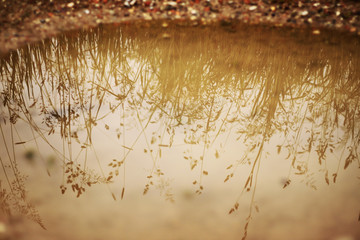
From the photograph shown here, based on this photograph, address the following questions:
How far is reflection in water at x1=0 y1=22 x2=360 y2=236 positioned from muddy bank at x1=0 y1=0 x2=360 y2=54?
1026 mm

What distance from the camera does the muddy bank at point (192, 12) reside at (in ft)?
18.1

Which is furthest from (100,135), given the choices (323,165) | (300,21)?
(300,21)

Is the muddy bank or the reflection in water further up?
the muddy bank

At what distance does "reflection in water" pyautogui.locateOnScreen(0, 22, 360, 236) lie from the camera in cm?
237

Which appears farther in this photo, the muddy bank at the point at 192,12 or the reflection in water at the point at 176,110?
the muddy bank at the point at 192,12

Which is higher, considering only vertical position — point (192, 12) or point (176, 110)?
point (192, 12)

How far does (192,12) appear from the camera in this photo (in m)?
6.16

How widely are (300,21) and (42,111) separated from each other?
5078mm

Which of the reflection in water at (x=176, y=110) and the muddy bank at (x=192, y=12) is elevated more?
the muddy bank at (x=192, y=12)

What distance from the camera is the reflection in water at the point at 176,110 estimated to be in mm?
2369

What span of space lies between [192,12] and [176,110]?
3610mm

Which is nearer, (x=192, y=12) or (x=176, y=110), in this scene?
(x=176, y=110)

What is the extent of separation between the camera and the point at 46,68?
3816mm

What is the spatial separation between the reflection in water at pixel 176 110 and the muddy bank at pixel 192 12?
1026 millimetres
